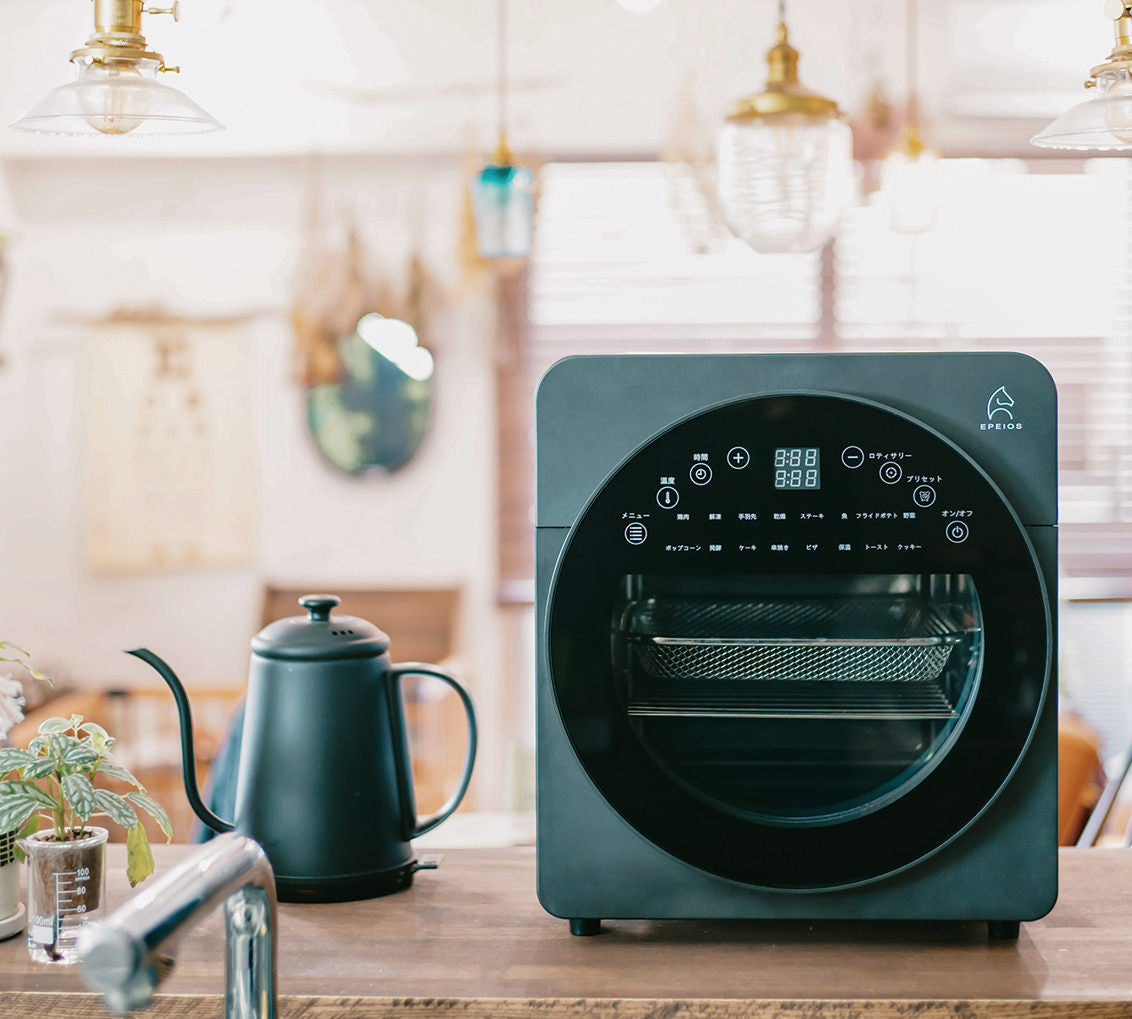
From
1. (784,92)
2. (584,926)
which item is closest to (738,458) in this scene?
(584,926)

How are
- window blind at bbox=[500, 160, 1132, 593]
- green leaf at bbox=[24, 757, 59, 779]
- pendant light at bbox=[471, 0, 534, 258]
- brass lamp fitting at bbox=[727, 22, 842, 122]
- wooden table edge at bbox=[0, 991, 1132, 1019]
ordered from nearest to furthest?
wooden table edge at bbox=[0, 991, 1132, 1019], green leaf at bbox=[24, 757, 59, 779], brass lamp fitting at bbox=[727, 22, 842, 122], pendant light at bbox=[471, 0, 534, 258], window blind at bbox=[500, 160, 1132, 593]

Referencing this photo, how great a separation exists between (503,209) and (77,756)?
2.28 metres

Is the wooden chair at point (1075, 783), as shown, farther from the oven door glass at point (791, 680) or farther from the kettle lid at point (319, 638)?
the kettle lid at point (319, 638)

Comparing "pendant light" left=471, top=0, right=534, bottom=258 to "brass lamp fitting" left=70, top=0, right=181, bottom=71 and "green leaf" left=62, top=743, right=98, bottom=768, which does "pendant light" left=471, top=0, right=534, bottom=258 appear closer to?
"brass lamp fitting" left=70, top=0, right=181, bottom=71

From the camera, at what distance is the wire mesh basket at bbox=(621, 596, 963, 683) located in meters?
0.72

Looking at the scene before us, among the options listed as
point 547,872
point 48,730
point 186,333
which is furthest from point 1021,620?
point 186,333

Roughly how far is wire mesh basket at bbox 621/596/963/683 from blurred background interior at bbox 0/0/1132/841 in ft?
9.66

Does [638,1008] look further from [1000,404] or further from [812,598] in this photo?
[1000,404]

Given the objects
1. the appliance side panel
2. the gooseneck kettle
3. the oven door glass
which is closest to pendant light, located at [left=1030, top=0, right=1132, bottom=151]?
the appliance side panel

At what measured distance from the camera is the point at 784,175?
1725 millimetres

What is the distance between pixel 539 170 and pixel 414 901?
3216 mm

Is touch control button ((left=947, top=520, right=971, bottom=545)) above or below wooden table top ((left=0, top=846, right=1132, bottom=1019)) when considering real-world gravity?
above

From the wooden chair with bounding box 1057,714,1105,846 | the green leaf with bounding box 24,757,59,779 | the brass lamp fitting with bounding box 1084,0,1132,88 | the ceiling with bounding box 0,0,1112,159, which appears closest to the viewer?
the green leaf with bounding box 24,757,59,779

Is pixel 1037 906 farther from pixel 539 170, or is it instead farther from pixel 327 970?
pixel 539 170
